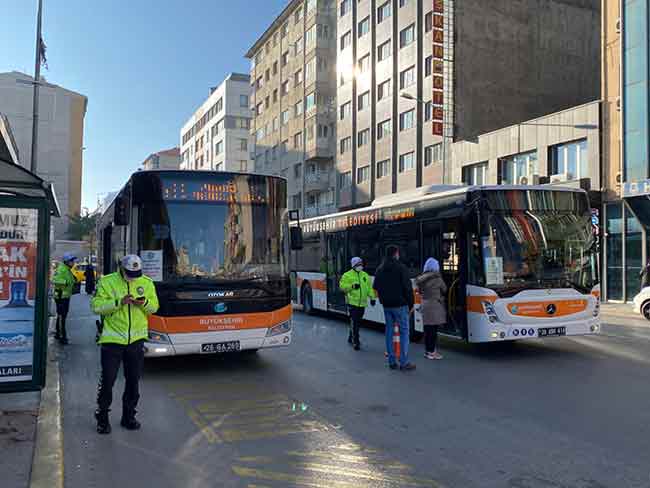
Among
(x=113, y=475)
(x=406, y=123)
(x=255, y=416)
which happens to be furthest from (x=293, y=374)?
(x=406, y=123)

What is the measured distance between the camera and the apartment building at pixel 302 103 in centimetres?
5203

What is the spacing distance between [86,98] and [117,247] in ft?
277

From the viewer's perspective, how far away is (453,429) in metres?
6.12

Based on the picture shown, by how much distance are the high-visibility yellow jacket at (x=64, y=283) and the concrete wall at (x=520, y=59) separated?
26.9 m

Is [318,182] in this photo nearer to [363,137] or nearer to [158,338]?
[363,137]

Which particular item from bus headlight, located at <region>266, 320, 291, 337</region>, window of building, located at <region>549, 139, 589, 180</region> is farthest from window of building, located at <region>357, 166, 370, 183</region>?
bus headlight, located at <region>266, 320, 291, 337</region>

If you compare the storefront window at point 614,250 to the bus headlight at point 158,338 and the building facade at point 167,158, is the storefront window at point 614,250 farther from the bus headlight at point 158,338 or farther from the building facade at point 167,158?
the building facade at point 167,158

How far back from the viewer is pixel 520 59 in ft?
123

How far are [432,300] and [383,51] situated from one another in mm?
36342

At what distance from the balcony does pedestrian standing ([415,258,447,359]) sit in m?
41.3

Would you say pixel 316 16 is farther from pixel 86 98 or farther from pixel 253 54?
pixel 86 98

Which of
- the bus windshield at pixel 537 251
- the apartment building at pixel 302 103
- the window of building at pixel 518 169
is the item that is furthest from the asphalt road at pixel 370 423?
the apartment building at pixel 302 103

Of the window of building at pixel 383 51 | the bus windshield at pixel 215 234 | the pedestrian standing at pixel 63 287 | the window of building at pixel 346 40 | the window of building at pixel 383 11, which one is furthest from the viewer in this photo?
the window of building at pixel 346 40

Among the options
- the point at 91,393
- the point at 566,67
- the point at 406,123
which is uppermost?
the point at 566,67
